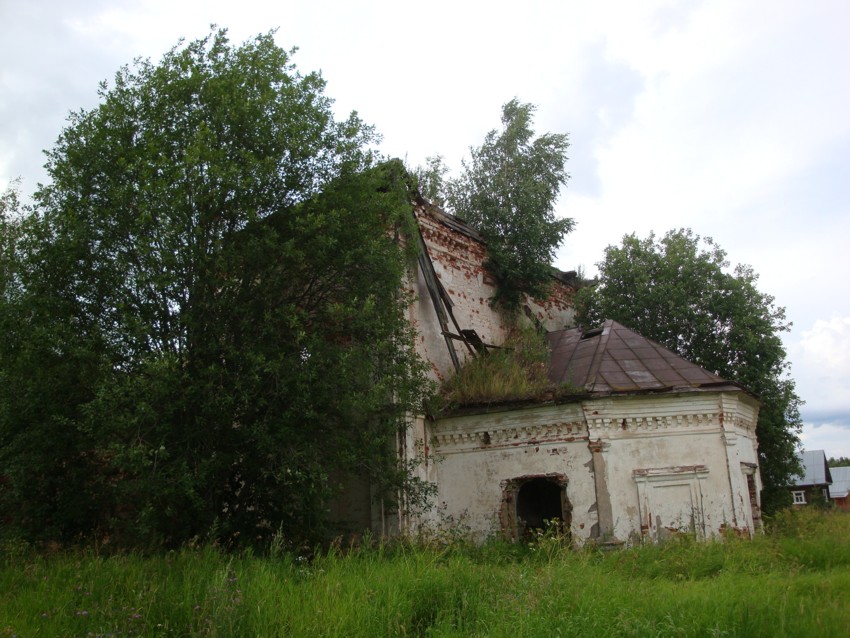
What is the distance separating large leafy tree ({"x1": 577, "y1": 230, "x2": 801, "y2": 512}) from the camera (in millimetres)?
18547

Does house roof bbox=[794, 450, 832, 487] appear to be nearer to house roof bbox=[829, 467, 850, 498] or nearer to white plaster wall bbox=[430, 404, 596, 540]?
house roof bbox=[829, 467, 850, 498]

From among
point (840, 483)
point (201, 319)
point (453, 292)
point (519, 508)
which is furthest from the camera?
point (840, 483)

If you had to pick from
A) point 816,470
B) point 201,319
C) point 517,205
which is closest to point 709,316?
point 517,205

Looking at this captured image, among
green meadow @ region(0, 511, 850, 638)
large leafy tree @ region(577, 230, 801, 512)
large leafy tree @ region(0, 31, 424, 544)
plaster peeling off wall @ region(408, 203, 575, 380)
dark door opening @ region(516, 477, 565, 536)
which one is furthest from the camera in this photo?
large leafy tree @ region(577, 230, 801, 512)

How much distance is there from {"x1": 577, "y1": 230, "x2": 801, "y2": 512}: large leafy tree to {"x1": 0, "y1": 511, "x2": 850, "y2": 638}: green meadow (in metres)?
11.2

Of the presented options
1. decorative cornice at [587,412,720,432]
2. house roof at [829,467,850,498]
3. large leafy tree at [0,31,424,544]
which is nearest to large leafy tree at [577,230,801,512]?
decorative cornice at [587,412,720,432]

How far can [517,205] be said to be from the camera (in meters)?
17.0

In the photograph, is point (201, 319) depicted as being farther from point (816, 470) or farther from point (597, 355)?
point (816, 470)

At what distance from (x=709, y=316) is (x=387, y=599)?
52.6 feet

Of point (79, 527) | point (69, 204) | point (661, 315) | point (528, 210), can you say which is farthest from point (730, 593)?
point (661, 315)

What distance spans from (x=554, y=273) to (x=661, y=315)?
Result: 3955 millimetres

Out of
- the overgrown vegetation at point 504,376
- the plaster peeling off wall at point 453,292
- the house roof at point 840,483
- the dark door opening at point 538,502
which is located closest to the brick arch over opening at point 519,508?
the dark door opening at point 538,502

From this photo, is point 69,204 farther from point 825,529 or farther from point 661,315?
point 661,315

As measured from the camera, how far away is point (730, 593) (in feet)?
21.7
